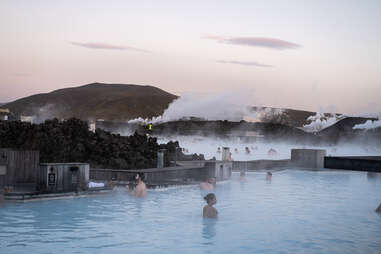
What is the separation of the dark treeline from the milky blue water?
694 centimetres

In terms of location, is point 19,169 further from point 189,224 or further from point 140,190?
point 189,224

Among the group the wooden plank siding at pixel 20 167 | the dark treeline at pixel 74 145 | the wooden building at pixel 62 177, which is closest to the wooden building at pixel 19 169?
the wooden plank siding at pixel 20 167

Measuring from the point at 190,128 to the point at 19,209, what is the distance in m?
151

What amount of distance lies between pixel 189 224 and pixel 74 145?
56.1ft

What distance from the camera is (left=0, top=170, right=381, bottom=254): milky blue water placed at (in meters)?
15.8

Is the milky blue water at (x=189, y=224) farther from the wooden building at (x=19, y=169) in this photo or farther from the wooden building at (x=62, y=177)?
the wooden building at (x=19, y=169)

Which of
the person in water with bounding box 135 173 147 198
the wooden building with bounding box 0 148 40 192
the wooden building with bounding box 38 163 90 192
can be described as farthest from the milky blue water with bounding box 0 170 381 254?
the wooden building with bounding box 0 148 40 192

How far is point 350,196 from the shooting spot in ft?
102

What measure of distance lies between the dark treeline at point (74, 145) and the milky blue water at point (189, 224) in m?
6.94

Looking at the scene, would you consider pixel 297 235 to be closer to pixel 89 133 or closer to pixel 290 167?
pixel 89 133

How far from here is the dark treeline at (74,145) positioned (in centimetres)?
3344

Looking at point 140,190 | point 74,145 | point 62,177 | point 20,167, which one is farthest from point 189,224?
point 74,145

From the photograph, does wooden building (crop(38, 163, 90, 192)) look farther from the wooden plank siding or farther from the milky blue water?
the milky blue water

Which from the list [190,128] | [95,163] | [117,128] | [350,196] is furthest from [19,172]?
[190,128]
